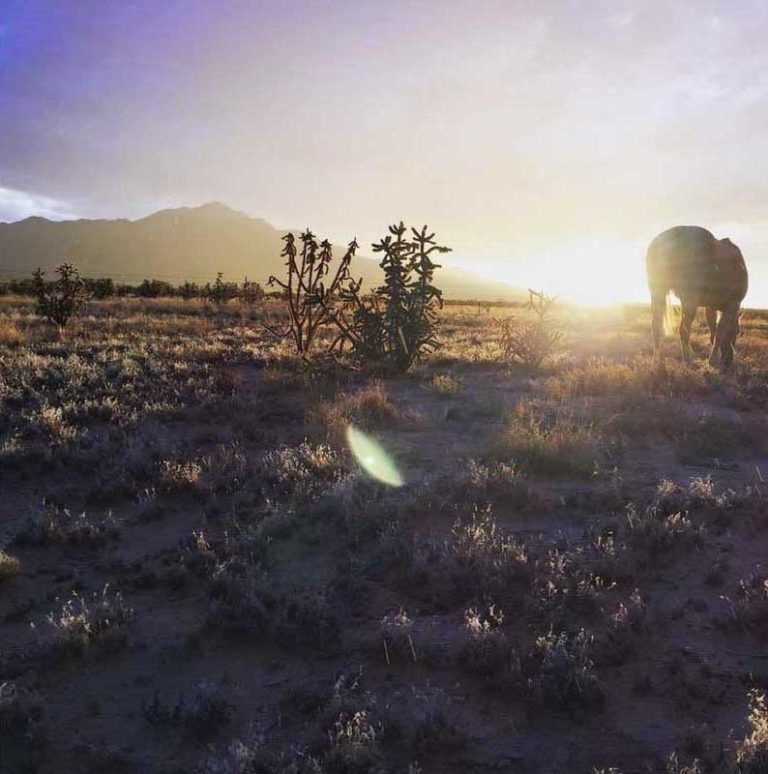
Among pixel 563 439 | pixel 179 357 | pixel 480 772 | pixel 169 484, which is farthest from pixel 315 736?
pixel 179 357

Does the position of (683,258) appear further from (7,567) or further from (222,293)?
(222,293)

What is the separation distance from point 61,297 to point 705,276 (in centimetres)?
1972

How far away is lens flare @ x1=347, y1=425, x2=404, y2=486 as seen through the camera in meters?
7.18

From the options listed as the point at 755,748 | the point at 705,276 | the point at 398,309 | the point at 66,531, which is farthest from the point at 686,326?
the point at 66,531

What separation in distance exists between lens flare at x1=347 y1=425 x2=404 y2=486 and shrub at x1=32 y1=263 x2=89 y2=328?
15852 mm

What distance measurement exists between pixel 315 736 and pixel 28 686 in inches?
71.7

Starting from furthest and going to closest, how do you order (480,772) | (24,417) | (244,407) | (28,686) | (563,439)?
(244,407) → (24,417) → (563,439) → (28,686) → (480,772)

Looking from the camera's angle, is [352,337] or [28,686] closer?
[28,686]

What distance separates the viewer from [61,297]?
22406 millimetres

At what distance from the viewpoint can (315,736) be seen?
3.52 meters

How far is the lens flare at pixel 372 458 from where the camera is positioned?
7.18 metres

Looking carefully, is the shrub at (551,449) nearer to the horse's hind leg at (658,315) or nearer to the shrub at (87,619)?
the shrub at (87,619)

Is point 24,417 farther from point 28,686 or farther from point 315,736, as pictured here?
point 315,736

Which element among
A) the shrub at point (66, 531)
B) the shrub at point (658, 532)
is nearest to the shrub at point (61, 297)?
the shrub at point (66, 531)
